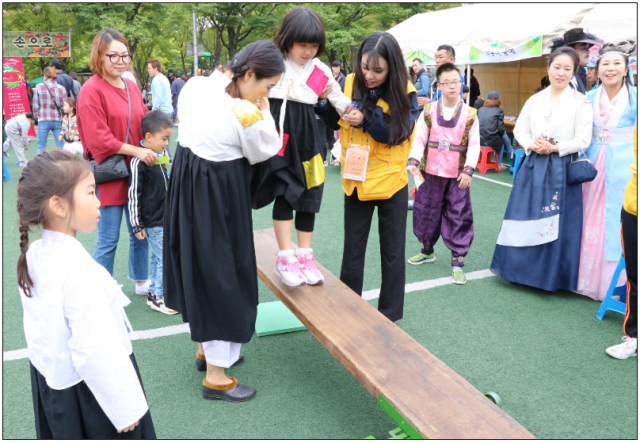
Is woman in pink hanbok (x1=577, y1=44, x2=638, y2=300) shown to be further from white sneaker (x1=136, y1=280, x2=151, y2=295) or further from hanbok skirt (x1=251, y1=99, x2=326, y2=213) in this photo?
white sneaker (x1=136, y1=280, x2=151, y2=295)

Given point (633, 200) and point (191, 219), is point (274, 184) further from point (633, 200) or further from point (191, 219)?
point (633, 200)

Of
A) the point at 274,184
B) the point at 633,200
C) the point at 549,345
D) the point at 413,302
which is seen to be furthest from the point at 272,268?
the point at 633,200

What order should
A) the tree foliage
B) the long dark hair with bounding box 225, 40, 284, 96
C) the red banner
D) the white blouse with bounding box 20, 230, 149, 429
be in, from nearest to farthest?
the white blouse with bounding box 20, 230, 149, 429, the long dark hair with bounding box 225, 40, 284, 96, the red banner, the tree foliage

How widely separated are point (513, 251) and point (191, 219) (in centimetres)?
265

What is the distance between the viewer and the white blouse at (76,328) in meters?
1.37

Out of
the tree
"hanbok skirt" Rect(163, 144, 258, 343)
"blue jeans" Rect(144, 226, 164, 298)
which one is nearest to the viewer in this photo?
"hanbok skirt" Rect(163, 144, 258, 343)

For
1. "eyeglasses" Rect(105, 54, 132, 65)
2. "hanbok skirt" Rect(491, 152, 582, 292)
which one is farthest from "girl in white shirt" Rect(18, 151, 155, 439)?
"hanbok skirt" Rect(491, 152, 582, 292)

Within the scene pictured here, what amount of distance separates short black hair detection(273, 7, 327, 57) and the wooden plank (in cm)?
129

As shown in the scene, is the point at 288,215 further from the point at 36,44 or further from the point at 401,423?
the point at 36,44

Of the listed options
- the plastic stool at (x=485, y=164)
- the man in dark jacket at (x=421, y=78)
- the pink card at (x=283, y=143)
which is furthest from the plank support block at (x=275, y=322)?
the man in dark jacket at (x=421, y=78)

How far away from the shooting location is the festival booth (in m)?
7.09

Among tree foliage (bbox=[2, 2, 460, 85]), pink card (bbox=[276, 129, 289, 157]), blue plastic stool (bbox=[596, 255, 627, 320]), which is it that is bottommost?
blue plastic stool (bbox=[596, 255, 627, 320])

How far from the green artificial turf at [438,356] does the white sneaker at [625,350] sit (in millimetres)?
37

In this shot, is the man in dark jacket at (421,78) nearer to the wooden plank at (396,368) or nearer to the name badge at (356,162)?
the name badge at (356,162)
